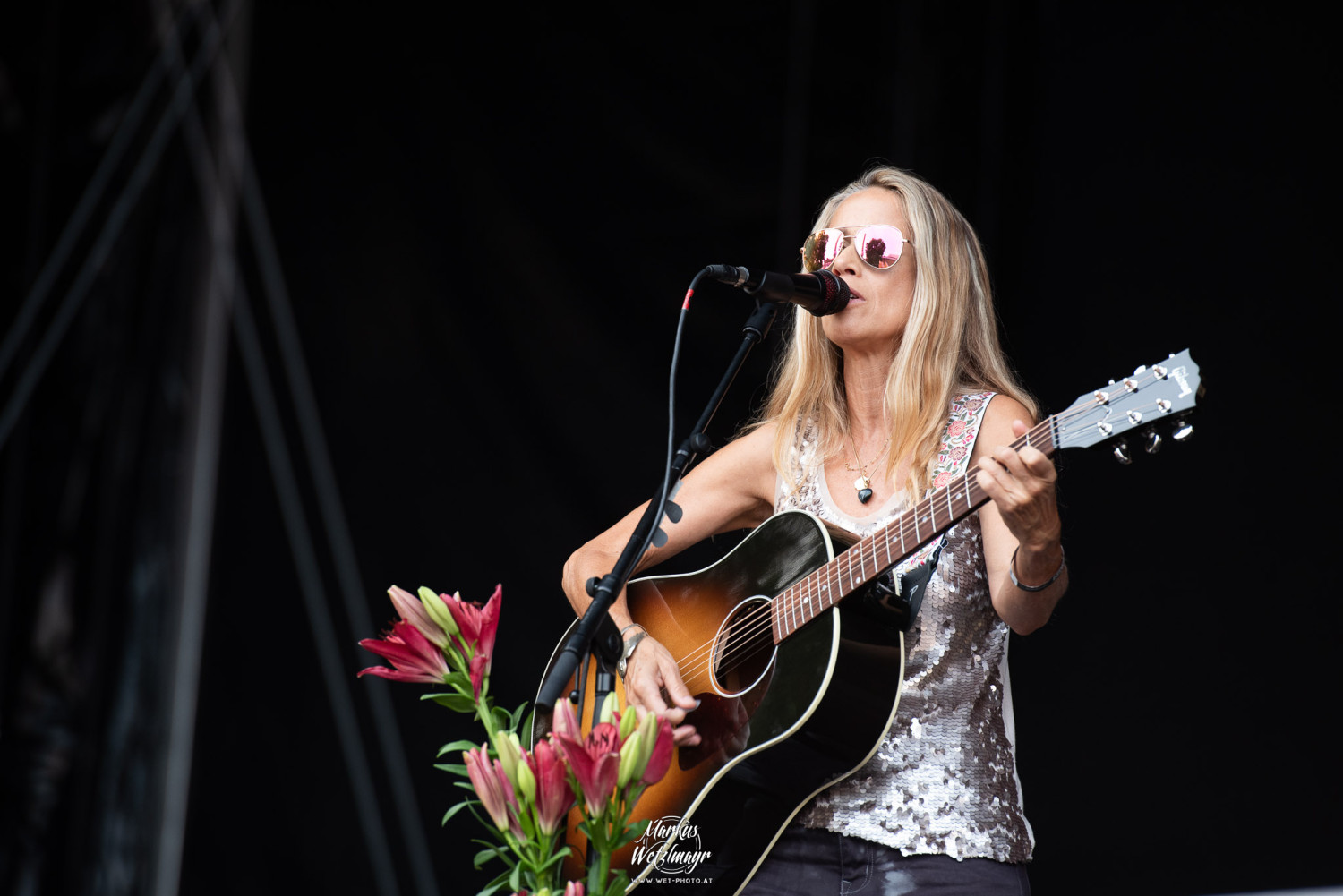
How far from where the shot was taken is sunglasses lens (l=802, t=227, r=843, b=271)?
2.21 meters

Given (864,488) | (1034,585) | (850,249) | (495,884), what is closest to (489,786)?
(495,884)

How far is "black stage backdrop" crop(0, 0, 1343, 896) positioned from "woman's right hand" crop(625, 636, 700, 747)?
1217 millimetres

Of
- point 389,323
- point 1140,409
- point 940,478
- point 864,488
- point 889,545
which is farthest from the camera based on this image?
point 389,323

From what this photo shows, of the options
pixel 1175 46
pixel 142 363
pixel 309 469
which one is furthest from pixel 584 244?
pixel 1175 46

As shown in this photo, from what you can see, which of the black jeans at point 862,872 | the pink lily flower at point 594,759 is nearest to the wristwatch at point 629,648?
the black jeans at point 862,872

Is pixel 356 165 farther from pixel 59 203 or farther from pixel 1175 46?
pixel 1175 46

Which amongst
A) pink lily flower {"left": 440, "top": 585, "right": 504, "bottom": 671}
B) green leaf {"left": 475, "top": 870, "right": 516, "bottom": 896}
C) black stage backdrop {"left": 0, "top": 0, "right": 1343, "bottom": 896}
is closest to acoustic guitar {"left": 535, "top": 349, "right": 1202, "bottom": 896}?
pink lily flower {"left": 440, "top": 585, "right": 504, "bottom": 671}

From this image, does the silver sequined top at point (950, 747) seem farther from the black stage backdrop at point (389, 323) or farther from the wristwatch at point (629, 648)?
the black stage backdrop at point (389, 323)

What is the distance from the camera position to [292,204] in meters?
3.45

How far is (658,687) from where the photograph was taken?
197 centimetres

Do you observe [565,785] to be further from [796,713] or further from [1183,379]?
[1183,379]

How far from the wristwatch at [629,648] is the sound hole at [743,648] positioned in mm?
132

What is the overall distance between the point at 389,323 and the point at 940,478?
1966mm

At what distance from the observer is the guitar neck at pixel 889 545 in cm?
171
